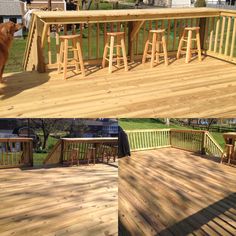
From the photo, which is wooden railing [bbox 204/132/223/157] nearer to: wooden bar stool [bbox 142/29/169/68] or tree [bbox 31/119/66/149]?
tree [bbox 31/119/66/149]

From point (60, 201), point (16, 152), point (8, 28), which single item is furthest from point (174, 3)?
point (16, 152)

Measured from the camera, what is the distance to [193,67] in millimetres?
4145

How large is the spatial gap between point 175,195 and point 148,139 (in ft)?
1.21

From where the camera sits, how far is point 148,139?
5.70ft

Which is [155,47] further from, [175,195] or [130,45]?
[175,195]

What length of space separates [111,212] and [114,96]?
5.08 ft

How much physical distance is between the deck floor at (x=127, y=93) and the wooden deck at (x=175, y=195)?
0.68 m

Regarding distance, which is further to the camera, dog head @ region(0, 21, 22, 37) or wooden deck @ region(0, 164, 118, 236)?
dog head @ region(0, 21, 22, 37)

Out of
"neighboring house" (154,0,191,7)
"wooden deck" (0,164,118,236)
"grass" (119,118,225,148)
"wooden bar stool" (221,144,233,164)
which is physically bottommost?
"wooden deck" (0,164,118,236)

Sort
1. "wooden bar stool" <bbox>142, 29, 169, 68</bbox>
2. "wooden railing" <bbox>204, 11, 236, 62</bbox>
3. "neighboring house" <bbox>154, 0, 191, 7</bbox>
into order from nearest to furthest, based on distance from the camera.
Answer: "wooden bar stool" <bbox>142, 29, 169, 68</bbox>
"wooden railing" <bbox>204, 11, 236, 62</bbox>
"neighboring house" <bbox>154, 0, 191, 7</bbox>

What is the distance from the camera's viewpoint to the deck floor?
2.69 m

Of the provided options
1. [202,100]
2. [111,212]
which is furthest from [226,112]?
[111,212]

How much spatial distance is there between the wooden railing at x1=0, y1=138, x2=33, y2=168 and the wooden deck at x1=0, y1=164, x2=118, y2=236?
7 centimetres

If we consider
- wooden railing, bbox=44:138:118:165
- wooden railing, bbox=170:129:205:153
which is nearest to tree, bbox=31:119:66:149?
wooden railing, bbox=44:138:118:165
